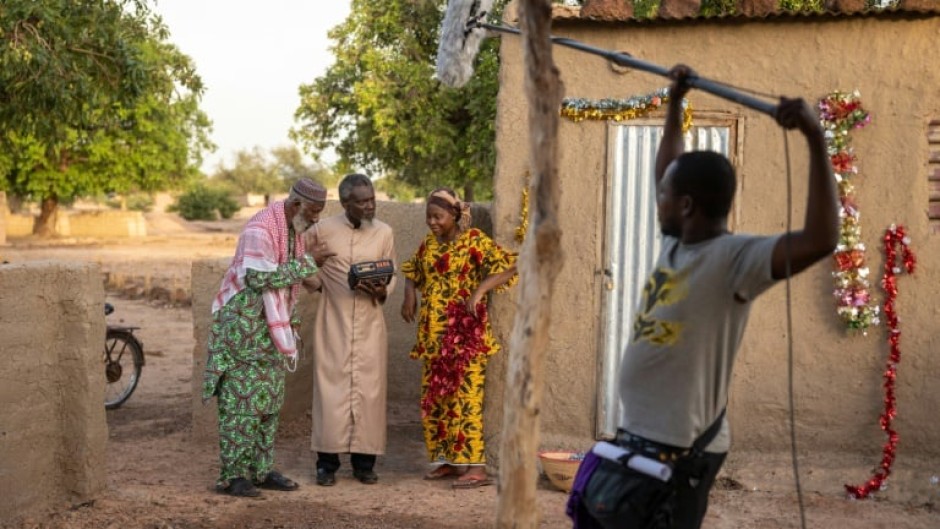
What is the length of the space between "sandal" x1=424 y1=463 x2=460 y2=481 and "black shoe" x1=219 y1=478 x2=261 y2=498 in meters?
1.14

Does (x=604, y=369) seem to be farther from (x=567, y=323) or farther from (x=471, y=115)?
(x=471, y=115)

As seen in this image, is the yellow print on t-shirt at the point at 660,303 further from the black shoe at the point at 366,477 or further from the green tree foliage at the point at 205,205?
the green tree foliage at the point at 205,205

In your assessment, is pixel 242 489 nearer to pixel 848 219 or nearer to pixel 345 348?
pixel 345 348

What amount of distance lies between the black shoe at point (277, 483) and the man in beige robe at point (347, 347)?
9.7 inches

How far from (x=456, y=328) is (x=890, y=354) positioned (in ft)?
8.31

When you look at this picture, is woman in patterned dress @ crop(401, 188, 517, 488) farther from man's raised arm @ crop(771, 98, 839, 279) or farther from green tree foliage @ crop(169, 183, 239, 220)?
green tree foliage @ crop(169, 183, 239, 220)

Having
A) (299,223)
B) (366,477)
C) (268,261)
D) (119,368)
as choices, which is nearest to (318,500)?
(366,477)

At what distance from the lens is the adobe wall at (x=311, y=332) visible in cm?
788

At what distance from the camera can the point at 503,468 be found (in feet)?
10.8

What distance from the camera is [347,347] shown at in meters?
6.94

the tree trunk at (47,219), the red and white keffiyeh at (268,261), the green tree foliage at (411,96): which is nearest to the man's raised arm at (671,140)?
the red and white keffiyeh at (268,261)

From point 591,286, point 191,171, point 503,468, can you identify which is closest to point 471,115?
point 591,286

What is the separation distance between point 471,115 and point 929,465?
44.1 ft

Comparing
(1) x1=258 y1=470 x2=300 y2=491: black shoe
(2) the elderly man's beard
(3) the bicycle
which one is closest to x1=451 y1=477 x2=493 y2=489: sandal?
(1) x1=258 y1=470 x2=300 y2=491: black shoe
